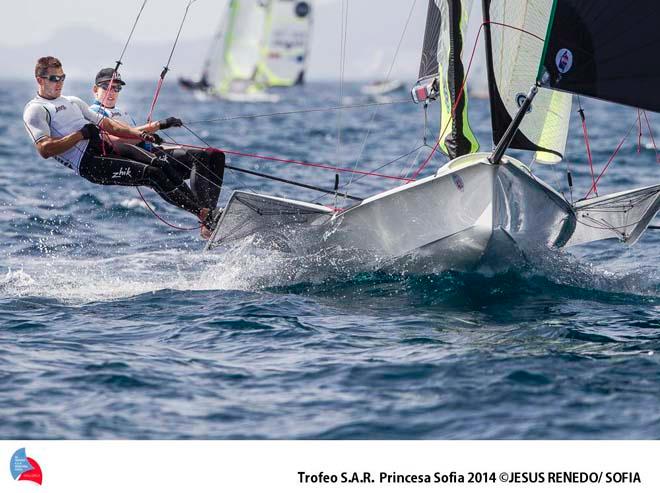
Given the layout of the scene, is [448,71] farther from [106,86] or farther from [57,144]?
[57,144]

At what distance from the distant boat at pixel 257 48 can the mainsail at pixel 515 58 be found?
31.7m

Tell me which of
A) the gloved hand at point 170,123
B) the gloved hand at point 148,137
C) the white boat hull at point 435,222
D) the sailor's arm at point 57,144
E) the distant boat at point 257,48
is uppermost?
the distant boat at point 257,48

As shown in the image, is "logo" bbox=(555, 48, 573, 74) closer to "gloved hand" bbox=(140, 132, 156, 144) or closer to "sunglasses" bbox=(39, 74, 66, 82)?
"gloved hand" bbox=(140, 132, 156, 144)

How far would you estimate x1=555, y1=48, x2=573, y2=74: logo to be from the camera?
6.22 meters

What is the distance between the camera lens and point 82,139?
7062 mm

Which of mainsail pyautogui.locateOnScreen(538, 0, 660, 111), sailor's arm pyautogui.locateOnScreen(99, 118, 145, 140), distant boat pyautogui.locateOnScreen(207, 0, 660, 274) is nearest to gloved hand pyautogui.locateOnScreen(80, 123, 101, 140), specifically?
sailor's arm pyautogui.locateOnScreen(99, 118, 145, 140)

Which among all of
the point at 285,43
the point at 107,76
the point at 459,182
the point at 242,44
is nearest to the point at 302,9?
the point at 285,43

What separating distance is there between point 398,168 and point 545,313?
9635mm

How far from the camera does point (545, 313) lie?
6.69 m

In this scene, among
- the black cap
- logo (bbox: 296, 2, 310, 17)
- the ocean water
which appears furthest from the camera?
logo (bbox: 296, 2, 310, 17)

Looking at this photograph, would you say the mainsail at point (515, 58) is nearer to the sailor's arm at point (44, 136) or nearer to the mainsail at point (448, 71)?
the mainsail at point (448, 71)

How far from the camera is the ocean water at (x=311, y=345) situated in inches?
184
